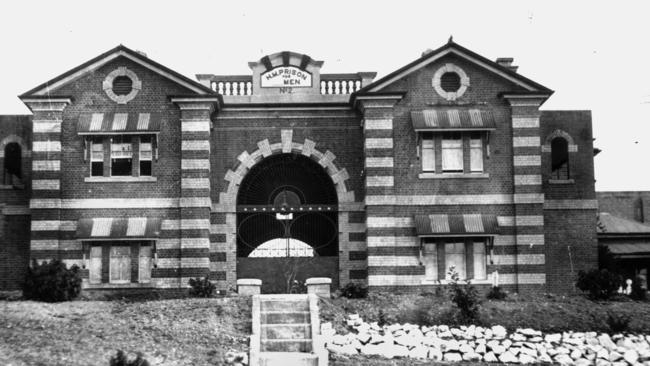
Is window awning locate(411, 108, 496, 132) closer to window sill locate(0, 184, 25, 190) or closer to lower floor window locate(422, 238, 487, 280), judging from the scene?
lower floor window locate(422, 238, 487, 280)

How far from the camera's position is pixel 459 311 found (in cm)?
2684

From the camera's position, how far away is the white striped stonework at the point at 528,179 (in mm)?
31312

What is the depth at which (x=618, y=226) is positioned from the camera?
41844 mm

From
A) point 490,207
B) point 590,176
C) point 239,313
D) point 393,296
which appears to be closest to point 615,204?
point 590,176

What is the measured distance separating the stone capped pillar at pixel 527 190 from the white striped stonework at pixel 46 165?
49.6 ft

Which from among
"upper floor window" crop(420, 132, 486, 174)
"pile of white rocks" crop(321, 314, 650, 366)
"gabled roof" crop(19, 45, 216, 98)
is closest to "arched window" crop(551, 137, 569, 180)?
"upper floor window" crop(420, 132, 486, 174)

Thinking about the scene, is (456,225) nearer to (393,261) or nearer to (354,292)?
(393,261)

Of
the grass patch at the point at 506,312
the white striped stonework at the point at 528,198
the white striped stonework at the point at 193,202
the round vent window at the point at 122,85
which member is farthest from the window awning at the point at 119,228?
the white striped stonework at the point at 528,198

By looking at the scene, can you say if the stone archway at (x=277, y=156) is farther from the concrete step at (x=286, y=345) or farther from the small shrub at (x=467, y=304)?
the concrete step at (x=286, y=345)

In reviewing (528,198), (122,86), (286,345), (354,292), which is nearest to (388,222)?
(354,292)

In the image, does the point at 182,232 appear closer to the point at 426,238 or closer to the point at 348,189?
the point at 348,189

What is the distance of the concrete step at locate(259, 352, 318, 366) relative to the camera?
2332cm

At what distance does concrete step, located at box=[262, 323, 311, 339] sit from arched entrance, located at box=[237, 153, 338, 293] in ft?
22.1

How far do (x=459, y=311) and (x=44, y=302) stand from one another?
472 inches
